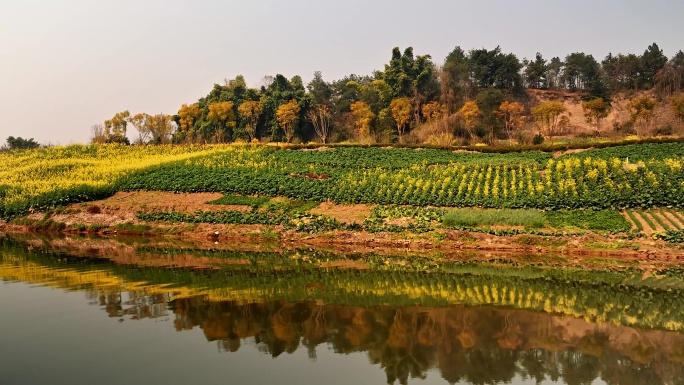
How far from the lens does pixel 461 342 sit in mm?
10703

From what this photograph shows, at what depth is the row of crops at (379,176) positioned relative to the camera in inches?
1072

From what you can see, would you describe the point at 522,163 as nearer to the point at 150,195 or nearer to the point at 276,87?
the point at 150,195

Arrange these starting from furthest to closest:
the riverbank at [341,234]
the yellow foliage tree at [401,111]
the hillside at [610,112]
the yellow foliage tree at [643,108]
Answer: the hillside at [610,112] < the yellow foliage tree at [401,111] < the yellow foliage tree at [643,108] < the riverbank at [341,234]

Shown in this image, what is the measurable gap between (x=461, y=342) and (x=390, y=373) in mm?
2224

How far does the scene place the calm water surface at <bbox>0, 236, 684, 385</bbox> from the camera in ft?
30.4

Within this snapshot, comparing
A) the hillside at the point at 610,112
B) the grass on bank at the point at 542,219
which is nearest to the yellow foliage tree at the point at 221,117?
the hillside at the point at 610,112

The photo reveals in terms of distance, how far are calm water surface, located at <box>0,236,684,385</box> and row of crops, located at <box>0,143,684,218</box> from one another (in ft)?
31.3

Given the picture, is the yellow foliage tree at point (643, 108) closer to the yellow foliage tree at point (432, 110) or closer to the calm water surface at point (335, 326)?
the yellow foliage tree at point (432, 110)

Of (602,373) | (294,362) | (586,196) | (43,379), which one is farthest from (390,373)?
(586,196)

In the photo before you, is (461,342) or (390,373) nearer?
(390,373)

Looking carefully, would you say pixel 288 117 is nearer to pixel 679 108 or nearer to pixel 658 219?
pixel 679 108

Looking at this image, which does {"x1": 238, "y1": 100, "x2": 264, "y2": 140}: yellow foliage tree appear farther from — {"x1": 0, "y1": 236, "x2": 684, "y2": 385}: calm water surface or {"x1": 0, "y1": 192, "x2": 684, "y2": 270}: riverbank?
{"x1": 0, "y1": 236, "x2": 684, "y2": 385}: calm water surface

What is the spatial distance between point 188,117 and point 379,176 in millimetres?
43766

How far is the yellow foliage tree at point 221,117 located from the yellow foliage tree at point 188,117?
11.9 ft
